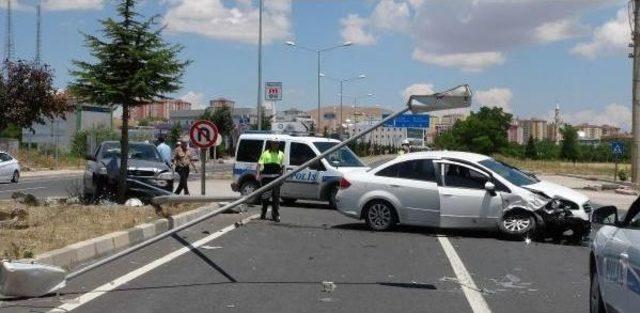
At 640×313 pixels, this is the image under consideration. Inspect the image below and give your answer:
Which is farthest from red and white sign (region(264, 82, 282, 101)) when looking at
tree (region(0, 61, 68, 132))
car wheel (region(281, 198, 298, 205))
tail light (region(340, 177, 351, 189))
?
tail light (region(340, 177, 351, 189))

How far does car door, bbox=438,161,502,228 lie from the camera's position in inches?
547

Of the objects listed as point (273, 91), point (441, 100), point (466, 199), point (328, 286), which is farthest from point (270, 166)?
point (273, 91)

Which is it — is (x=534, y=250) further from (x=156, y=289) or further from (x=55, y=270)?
(x=55, y=270)

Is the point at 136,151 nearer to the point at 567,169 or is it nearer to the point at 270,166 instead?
the point at 270,166

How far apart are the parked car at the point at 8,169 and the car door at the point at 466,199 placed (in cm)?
2610

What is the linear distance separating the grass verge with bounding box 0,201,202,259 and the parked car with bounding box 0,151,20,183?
19.6 metres

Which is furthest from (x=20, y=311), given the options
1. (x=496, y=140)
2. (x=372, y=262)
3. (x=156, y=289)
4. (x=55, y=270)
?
(x=496, y=140)

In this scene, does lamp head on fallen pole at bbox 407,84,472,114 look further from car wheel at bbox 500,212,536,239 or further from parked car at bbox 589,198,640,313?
car wheel at bbox 500,212,536,239

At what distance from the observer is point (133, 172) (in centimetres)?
2081

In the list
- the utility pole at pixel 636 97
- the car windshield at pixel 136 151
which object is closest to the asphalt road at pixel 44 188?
the car windshield at pixel 136 151

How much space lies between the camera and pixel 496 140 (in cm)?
14850

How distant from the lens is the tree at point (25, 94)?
45.2 metres

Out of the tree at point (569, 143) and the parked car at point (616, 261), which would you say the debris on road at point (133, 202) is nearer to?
the parked car at point (616, 261)

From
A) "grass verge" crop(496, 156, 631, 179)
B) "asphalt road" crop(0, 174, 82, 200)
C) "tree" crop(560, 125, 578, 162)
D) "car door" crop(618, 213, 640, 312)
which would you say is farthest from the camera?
"tree" crop(560, 125, 578, 162)
